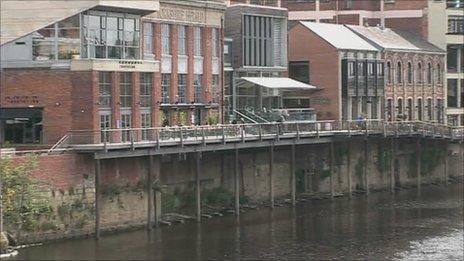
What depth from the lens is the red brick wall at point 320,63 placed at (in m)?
87.2

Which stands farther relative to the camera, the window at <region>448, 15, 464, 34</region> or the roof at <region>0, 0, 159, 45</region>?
the window at <region>448, 15, 464, 34</region>

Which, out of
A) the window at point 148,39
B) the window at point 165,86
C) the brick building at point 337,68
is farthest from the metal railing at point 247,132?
the window at point 148,39

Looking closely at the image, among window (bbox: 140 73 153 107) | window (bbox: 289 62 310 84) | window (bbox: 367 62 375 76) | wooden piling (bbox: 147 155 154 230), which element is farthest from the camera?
window (bbox: 367 62 375 76)

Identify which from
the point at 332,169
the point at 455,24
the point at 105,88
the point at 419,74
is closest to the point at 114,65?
the point at 105,88

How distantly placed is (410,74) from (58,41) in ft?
154

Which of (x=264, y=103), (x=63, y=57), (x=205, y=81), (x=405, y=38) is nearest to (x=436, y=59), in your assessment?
(x=405, y=38)

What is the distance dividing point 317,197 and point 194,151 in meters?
17.0

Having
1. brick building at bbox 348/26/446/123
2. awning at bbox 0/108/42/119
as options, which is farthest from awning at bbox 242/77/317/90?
awning at bbox 0/108/42/119

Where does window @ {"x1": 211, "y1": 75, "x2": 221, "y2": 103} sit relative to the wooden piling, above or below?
above

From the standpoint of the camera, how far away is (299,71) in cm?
8944

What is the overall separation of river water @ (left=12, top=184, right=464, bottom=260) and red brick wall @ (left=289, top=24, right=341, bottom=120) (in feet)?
53.6

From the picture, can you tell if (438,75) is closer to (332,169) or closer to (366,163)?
(366,163)

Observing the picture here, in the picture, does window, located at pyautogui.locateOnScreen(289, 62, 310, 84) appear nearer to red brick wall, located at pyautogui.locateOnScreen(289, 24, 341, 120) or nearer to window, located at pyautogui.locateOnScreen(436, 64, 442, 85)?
red brick wall, located at pyautogui.locateOnScreen(289, 24, 341, 120)

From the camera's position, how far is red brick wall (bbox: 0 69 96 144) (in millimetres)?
58469
